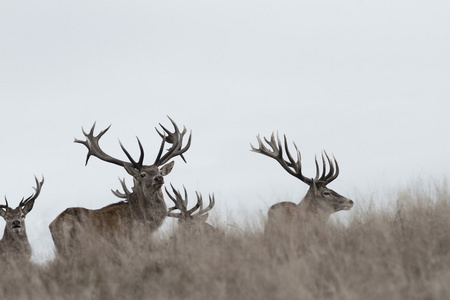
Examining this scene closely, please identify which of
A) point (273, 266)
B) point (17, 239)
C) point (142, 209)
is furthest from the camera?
point (17, 239)

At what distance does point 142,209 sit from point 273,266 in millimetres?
5354

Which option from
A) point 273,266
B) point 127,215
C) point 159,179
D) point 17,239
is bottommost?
point 273,266

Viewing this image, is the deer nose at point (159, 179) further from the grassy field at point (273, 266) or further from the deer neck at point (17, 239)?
the deer neck at point (17, 239)

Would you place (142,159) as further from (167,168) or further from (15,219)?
(15,219)

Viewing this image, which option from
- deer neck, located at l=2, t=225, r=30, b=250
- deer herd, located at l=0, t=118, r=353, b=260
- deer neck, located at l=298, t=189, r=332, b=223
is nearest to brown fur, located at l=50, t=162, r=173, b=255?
deer herd, located at l=0, t=118, r=353, b=260

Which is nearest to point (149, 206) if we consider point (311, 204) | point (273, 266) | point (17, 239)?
point (311, 204)

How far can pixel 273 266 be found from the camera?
7723 millimetres

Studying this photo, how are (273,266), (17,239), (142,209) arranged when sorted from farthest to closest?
1. (17,239)
2. (142,209)
3. (273,266)

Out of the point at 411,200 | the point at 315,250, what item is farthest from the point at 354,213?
the point at 315,250

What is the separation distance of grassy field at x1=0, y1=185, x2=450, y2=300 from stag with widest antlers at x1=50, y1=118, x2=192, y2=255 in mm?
2053

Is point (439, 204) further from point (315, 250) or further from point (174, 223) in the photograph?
point (174, 223)

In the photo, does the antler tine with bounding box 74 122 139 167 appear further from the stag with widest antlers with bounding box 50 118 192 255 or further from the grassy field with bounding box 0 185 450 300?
the grassy field with bounding box 0 185 450 300

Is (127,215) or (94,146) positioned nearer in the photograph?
(127,215)

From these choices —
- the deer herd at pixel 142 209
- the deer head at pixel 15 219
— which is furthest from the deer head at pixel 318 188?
the deer head at pixel 15 219
